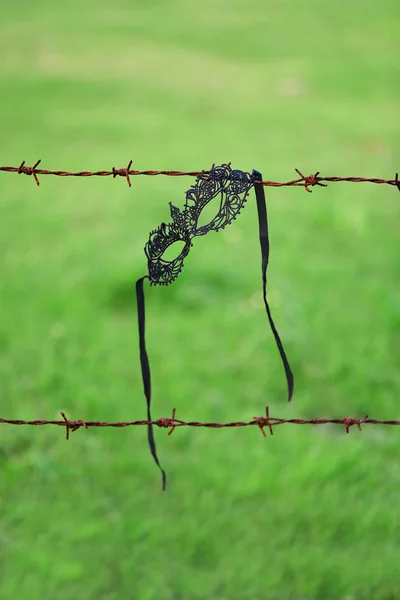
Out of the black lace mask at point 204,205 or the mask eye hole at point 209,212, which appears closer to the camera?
the black lace mask at point 204,205

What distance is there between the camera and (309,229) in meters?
7.09

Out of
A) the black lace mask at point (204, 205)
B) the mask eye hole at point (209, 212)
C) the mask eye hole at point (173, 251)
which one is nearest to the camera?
the black lace mask at point (204, 205)

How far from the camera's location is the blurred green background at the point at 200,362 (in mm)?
3332

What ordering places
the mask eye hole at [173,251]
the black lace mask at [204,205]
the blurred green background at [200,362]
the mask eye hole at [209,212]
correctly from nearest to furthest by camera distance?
the black lace mask at [204,205]
the blurred green background at [200,362]
the mask eye hole at [173,251]
the mask eye hole at [209,212]

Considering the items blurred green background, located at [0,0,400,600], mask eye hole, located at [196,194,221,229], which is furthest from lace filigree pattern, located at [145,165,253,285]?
mask eye hole, located at [196,194,221,229]

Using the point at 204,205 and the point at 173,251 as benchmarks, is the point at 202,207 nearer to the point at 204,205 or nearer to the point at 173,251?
the point at 204,205

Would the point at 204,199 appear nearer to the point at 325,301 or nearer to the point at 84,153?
the point at 325,301

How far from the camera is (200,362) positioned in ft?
16.1

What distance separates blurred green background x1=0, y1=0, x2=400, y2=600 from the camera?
3332 millimetres

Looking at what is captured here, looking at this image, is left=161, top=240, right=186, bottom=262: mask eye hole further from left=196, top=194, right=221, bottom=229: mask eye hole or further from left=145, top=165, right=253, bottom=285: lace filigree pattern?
left=145, top=165, right=253, bottom=285: lace filigree pattern

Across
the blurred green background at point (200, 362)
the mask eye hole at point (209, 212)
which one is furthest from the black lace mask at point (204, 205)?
the mask eye hole at point (209, 212)

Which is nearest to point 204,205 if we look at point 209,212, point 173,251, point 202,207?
point 202,207

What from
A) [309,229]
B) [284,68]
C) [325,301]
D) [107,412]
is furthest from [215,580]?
[284,68]

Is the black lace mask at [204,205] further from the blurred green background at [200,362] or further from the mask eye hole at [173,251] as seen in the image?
the mask eye hole at [173,251]
